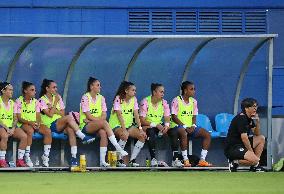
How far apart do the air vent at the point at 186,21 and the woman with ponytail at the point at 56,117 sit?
16.5ft

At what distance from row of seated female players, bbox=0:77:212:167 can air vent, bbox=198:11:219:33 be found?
4329mm

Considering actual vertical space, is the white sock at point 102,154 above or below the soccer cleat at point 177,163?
above

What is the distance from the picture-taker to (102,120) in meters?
16.8

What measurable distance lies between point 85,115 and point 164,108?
1.32 metres

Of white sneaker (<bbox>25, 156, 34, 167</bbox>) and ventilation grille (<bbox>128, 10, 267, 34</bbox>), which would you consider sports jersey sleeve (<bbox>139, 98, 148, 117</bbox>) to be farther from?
ventilation grille (<bbox>128, 10, 267, 34</bbox>)

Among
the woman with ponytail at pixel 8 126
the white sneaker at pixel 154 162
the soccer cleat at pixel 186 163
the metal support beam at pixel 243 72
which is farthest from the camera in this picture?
the metal support beam at pixel 243 72

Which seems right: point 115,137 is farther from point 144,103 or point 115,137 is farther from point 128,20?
point 128,20

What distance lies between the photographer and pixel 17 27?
68.0 ft

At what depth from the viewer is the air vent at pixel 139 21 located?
2119cm

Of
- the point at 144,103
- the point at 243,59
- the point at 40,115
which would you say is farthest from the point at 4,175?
the point at 243,59

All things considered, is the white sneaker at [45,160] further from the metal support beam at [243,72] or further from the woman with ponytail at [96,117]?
the metal support beam at [243,72]

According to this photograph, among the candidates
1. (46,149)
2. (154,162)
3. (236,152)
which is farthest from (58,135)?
(236,152)

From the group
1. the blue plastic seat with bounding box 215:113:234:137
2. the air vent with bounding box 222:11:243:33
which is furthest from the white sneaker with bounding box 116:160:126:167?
the air vent with bounding box 222:11:243:33

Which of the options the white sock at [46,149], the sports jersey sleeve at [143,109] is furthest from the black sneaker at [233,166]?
the white sock at [46,149]
